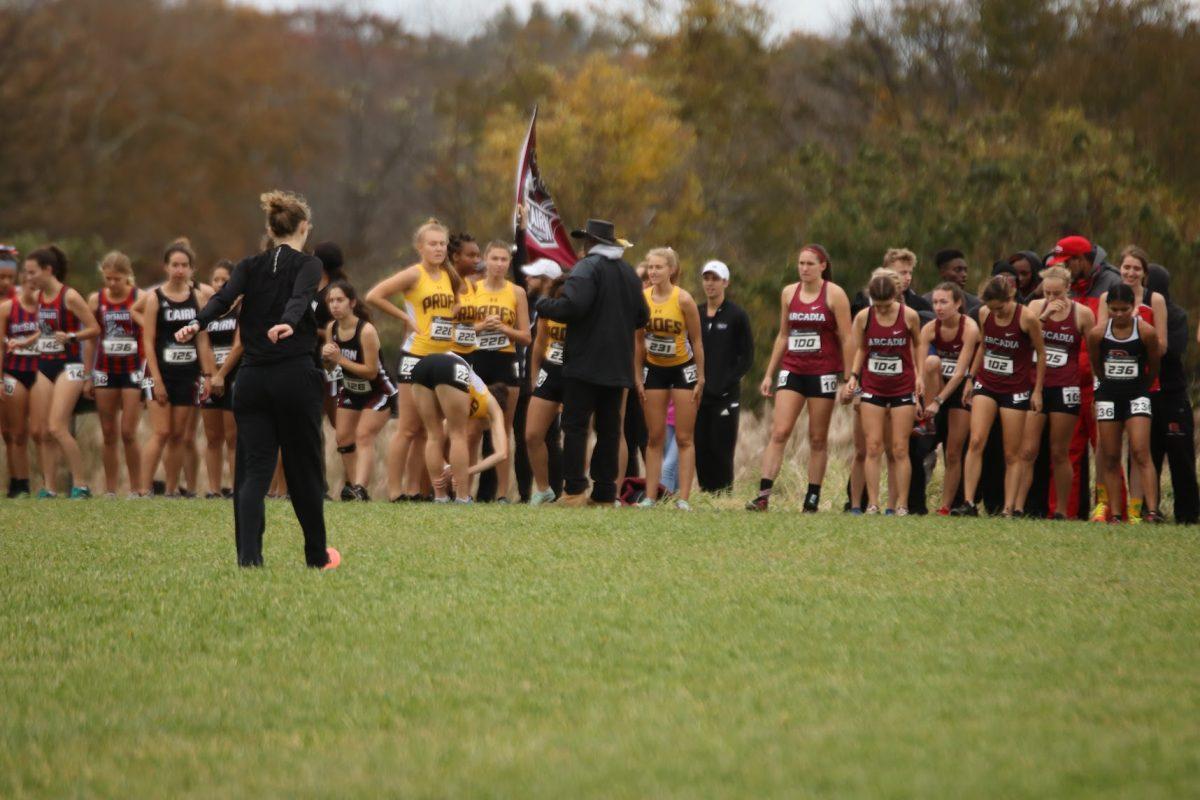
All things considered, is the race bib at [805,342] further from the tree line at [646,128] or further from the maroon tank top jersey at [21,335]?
the tree line at [646,128]

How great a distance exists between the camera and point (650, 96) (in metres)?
41.8

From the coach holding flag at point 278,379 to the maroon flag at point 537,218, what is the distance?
696 centimetres

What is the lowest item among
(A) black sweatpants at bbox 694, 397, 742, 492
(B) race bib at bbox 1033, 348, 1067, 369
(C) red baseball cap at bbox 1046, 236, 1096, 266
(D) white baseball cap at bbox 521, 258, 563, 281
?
(A) black sweatpants at bbox 694, 397, 742, 492

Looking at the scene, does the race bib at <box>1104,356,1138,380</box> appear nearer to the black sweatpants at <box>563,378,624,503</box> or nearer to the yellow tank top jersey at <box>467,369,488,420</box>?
the black sweatpants at <box>563,378,624,503</box>

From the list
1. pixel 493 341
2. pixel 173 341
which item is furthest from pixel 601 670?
pixel 173 341

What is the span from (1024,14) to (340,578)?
31791mm

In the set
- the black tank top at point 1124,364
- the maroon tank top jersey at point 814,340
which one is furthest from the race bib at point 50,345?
the black tank top at point 1124,364

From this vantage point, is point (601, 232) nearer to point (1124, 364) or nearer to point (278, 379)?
point (1124, 364)

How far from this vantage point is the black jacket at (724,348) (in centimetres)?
1636

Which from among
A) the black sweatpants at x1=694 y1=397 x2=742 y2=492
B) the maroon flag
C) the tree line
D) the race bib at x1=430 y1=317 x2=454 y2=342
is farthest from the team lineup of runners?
the tree line

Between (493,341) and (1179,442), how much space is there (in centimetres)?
550

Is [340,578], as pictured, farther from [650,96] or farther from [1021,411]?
[650,96]

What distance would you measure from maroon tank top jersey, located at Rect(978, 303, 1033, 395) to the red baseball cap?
621mm

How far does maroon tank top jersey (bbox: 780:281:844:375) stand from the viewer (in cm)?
1457
